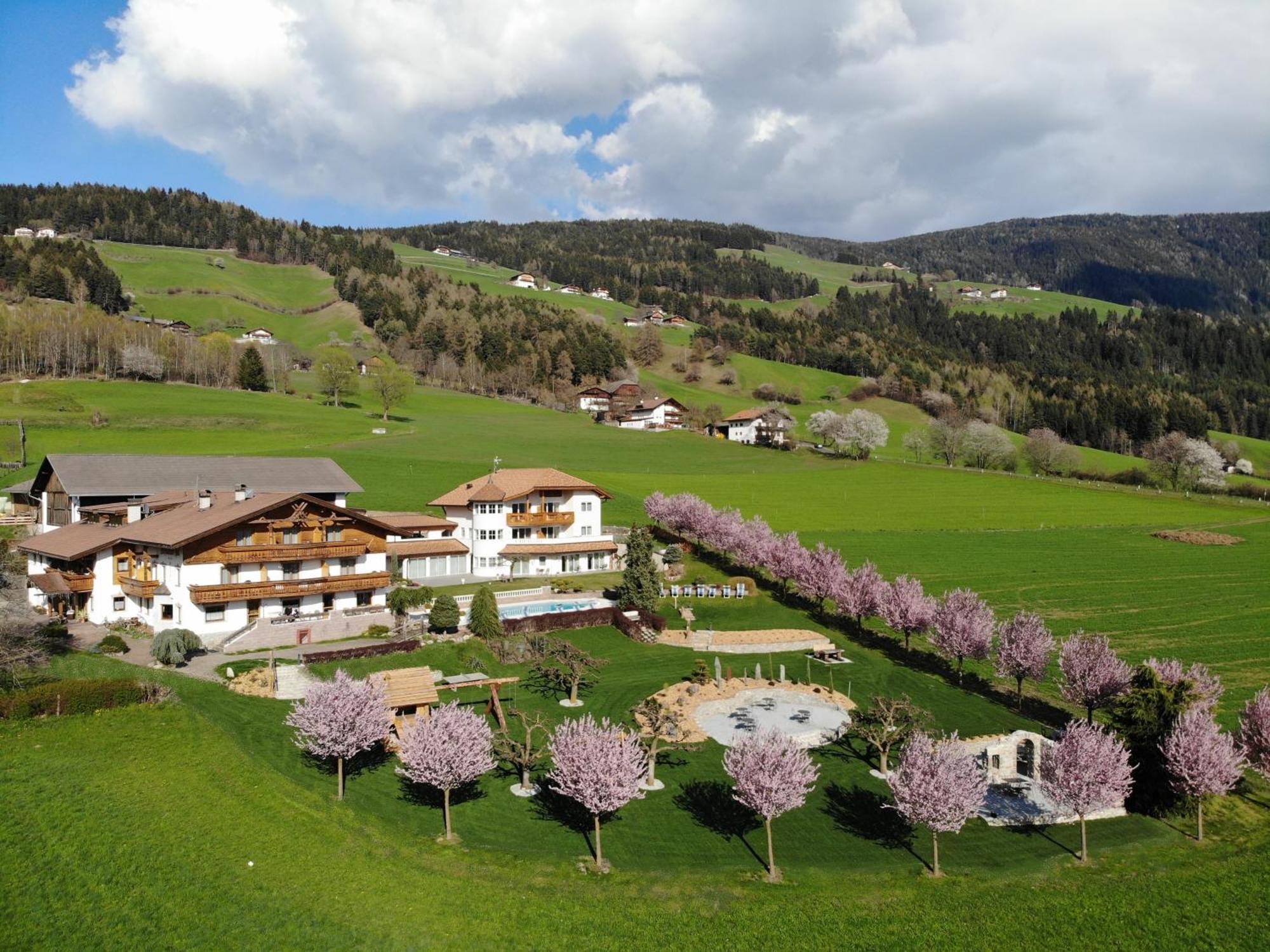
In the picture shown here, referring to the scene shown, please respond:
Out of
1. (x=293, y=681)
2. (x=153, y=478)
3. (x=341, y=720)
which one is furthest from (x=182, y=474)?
(x=341, y=720)

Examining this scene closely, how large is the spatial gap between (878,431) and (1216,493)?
50904 mm

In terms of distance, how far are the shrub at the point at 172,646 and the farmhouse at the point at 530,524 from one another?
A: 1108 inches

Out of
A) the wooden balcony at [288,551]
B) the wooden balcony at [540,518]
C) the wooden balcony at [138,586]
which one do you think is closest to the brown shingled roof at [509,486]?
the wooden balcony at [540,518]

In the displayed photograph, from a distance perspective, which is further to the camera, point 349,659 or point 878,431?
point 878,431

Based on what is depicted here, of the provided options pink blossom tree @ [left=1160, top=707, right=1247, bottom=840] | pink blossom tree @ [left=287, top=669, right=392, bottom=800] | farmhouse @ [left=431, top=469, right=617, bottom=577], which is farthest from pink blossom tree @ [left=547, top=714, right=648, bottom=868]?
farmhouse @ [left=431, top=469, right=617, bottom=577]

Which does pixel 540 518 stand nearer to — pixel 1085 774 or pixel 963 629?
pixel 963 629

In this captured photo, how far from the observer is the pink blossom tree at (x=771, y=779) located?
25547 millimetres

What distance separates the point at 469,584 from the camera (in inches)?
2420

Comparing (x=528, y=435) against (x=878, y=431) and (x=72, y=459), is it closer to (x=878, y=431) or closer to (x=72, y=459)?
(x=878, y=431)

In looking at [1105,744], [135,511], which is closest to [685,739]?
[1105,744]

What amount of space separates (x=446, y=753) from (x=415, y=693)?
27.5ft

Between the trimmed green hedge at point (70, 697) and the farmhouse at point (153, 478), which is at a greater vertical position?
the farmhouse at point (153, 478)

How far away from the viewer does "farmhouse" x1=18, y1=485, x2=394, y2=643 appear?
46.7 m

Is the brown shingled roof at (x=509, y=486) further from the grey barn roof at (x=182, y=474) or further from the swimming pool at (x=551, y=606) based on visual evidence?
the swimming pool at (x=551, y=606)
